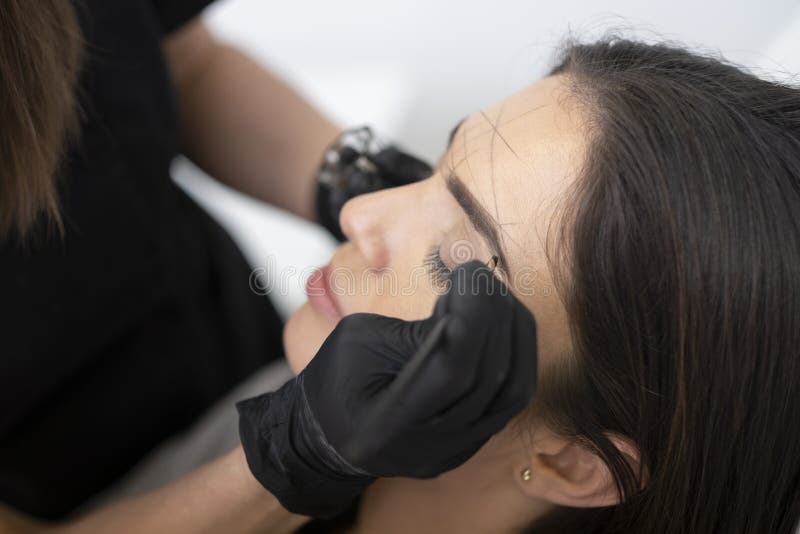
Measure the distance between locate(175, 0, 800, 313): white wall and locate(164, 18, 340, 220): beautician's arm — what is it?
0.92ft

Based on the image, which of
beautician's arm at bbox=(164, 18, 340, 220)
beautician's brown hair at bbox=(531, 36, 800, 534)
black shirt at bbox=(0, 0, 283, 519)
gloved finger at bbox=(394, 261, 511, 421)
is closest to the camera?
gloved finger at bbox=(394, 261, 511, 421)

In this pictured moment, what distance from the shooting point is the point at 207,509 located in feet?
2.30

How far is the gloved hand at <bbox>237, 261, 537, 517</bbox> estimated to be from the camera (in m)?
0.48

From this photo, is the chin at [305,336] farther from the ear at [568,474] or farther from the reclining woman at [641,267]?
the ear at [568,474]

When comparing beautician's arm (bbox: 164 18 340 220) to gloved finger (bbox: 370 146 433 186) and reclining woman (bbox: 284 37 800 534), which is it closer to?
gloved finger (bbox: 370 146 433 186)

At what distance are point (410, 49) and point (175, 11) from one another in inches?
26.8

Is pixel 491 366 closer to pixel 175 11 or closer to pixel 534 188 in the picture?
pixel 534 188

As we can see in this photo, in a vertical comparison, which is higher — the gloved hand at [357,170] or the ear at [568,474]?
the gloved hand at [357,170]

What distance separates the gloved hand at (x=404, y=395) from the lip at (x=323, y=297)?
0.15 m

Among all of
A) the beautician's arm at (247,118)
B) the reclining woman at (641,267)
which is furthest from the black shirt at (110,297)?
the reclining woman at (641,267)

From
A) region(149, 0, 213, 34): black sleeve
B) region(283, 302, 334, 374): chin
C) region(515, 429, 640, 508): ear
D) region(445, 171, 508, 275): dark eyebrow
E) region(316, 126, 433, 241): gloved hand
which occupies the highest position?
region(149, 0, 213, 34): black sleeve

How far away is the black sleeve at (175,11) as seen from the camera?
95 cm

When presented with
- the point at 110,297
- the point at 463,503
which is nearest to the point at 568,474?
the point at 463,503

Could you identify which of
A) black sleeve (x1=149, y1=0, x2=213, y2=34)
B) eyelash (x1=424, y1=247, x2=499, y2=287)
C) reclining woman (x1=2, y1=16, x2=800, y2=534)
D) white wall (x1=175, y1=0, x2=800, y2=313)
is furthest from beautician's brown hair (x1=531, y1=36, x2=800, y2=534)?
black sleeve (x1=149, y1=0, x2=213, y2=34)
